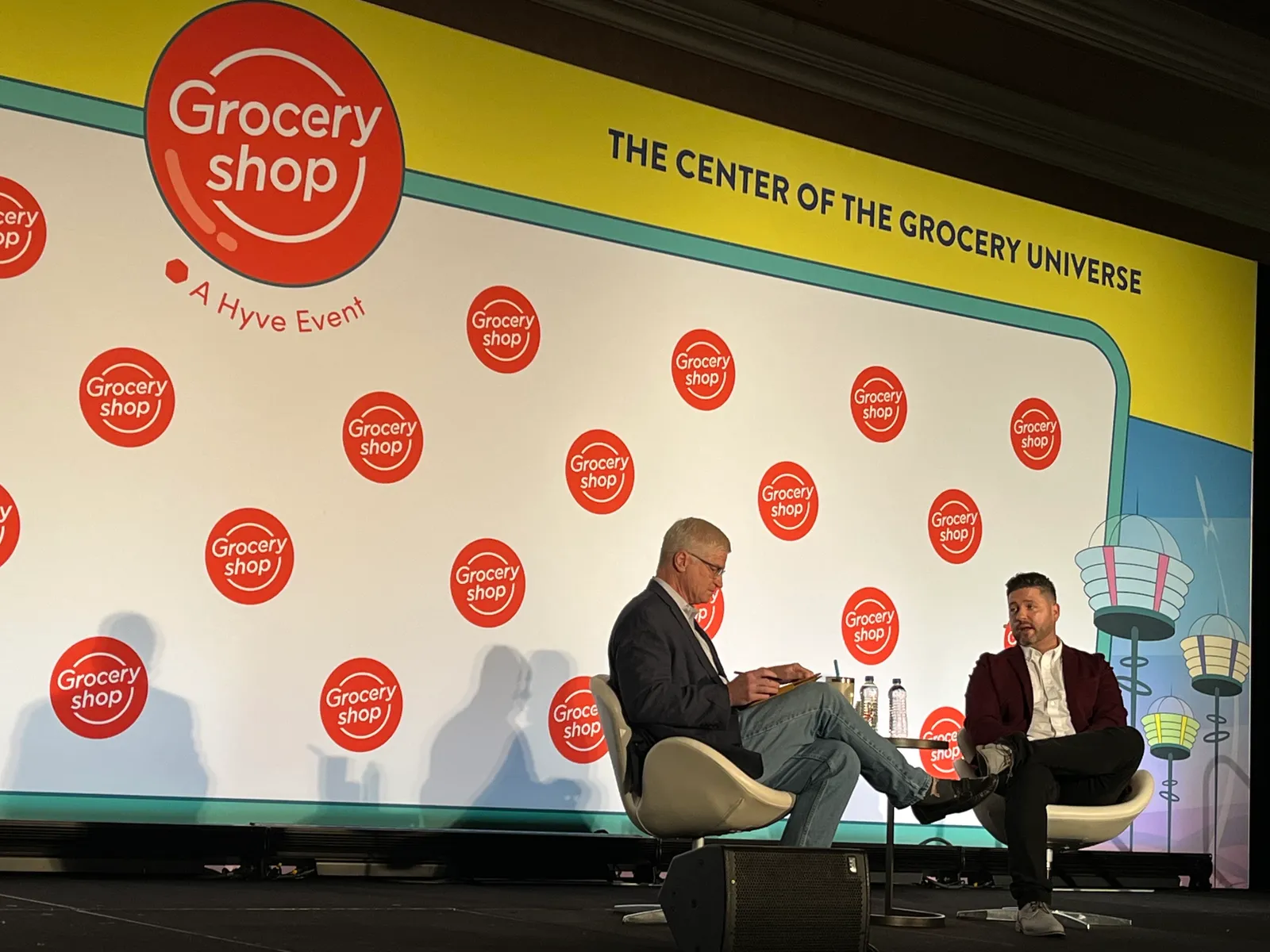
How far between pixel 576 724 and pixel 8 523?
73.8 inches

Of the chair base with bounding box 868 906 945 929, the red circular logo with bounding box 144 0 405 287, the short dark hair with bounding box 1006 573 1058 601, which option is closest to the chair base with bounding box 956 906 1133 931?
the chair base with bounding box 868 906 945 929

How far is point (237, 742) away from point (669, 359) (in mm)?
1959

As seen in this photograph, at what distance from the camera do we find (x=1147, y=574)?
6.19 meters

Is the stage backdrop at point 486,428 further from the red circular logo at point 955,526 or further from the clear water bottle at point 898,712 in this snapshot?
the clear water bottle at point 898,712

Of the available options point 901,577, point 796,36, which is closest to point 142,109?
point 796,36

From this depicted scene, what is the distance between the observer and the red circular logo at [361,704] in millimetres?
4453

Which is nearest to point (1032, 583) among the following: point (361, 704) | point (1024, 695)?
point (1024, 695)

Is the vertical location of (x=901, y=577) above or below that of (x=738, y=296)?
below

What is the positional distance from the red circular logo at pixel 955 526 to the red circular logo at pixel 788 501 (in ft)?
1.87

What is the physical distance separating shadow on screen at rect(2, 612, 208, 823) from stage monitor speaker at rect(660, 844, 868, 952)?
5.95 ft

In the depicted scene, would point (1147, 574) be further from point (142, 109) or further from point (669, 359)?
point (142, 109)

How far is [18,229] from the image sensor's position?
4.10 metres

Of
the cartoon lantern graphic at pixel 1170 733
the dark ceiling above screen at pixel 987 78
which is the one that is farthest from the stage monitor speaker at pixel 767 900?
the cartoon lantern graphic at pixel 1170 733

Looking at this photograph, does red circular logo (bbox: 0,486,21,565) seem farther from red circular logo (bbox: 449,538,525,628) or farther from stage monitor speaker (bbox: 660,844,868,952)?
stage monitor speaker (bbox: 660,844,868,952)
